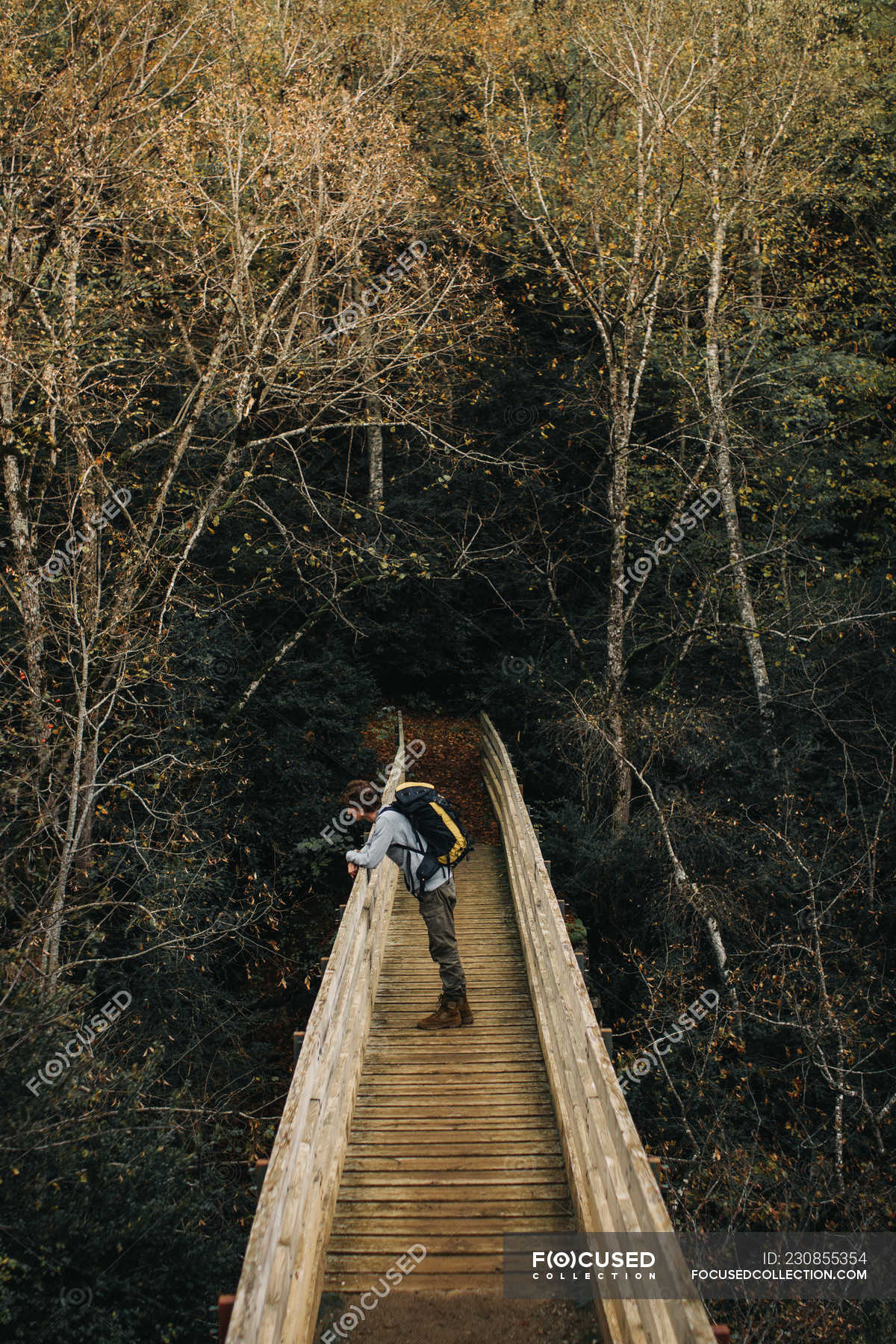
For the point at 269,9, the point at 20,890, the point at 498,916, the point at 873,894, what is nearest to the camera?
the point at 20,890

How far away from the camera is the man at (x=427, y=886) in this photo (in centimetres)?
614

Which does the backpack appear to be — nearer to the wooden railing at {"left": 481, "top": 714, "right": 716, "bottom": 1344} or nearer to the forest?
the wooden railing at {"left": 481, "top": 714, "right": 716, "bottom": 1344}

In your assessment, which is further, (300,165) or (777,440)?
(777,440)

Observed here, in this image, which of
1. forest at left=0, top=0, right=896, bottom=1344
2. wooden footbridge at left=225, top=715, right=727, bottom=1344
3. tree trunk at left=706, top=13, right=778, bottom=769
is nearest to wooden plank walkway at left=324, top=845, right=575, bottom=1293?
wooden footbridge at left=225, top=715, right=727, bottom=1344

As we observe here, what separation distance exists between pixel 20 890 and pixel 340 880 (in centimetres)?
547

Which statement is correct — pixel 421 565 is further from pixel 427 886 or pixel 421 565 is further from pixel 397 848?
pixel 427 886

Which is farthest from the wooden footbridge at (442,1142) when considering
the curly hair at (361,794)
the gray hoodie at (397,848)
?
the curly hair at (361,794)

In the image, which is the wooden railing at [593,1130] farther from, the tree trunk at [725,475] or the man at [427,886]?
the tree trunk at [725,475]

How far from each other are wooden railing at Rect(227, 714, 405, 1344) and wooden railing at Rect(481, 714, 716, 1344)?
137cm

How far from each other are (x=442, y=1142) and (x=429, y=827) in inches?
82.3

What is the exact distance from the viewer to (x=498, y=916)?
9.48m

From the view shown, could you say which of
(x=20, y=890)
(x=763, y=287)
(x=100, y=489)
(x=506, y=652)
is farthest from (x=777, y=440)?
(x=20, y=890)

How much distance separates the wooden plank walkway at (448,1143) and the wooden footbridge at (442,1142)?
10 millimetres

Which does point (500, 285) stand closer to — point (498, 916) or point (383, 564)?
point (383, 564)
